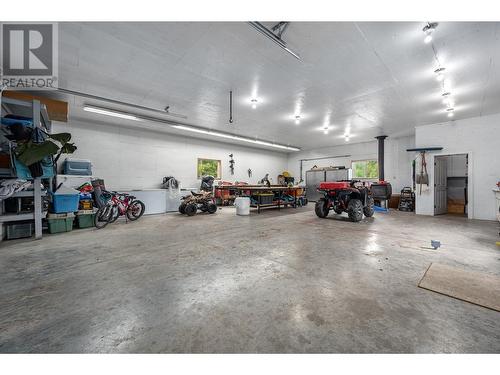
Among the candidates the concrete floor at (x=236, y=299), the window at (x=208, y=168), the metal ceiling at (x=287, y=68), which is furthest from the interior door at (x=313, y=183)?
the concrete floor at (x=236, y=299)

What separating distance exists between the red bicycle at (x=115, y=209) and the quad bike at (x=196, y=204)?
143cm

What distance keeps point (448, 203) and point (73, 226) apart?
1325cm

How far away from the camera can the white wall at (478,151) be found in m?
6.34

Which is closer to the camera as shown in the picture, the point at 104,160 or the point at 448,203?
the point at 104,160

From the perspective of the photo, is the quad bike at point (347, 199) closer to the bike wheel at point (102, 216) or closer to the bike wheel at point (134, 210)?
the bike wheel at point (134, 210)

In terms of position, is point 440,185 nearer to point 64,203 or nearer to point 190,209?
point 190,209

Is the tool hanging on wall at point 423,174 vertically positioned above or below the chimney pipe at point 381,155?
below

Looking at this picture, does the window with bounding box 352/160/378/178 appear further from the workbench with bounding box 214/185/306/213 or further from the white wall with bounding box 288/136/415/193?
the workbench with bounding box 214/185/306/213

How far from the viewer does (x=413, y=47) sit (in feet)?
10.5

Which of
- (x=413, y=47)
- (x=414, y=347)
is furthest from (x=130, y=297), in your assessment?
(x=413, y=47)

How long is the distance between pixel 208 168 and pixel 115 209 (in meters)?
5.35

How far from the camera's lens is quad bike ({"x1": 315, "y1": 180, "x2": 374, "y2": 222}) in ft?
19.2

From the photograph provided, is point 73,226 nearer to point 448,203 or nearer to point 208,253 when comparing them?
point 208,253

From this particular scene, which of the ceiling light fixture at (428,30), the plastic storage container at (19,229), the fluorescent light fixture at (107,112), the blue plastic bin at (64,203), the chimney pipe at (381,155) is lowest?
the plastic storage container at (19,229)
